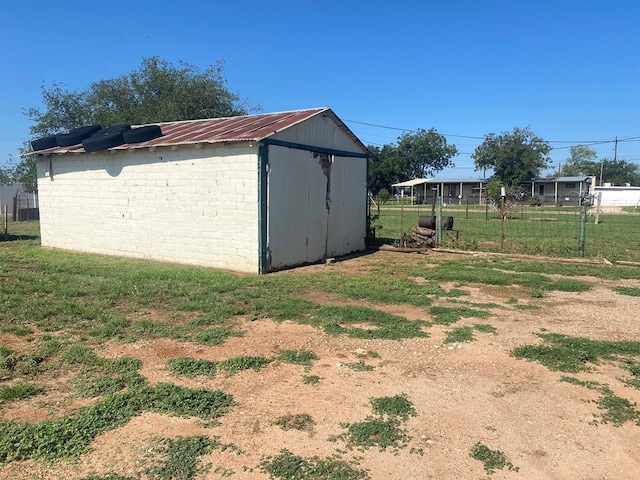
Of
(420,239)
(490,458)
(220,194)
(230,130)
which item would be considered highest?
(230,130)

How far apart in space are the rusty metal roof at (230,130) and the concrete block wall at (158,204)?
22cm

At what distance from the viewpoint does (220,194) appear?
33.2 feet

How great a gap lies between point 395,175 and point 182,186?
2469 inches

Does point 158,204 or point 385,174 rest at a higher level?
point 385,174

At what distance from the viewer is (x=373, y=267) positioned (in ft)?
35.1

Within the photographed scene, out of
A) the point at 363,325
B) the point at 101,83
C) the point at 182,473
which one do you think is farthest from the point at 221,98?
the point at 182,473

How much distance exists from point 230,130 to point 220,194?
6.03ft

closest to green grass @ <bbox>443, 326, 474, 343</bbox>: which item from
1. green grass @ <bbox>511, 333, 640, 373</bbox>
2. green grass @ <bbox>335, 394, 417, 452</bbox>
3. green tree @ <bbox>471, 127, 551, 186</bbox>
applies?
green grass @ <bbox>511, 333, 640, 373</bbox>

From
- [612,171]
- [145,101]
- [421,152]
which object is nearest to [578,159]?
[612,171]

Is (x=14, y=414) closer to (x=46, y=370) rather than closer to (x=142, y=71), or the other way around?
(x=46, y=370)

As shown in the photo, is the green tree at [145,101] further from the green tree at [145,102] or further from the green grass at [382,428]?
the green grass at [382,428]

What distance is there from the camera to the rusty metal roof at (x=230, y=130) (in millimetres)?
9950

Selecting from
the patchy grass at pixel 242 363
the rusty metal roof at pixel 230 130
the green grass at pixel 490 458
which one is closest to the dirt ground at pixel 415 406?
the green grass at pixel 490 458

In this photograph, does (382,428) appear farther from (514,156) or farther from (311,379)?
(514,156)
